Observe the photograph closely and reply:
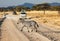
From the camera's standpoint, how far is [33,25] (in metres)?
25.4

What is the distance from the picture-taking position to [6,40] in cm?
1800

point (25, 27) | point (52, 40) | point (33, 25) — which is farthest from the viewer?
point (25, 27)

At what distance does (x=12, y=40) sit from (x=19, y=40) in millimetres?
503

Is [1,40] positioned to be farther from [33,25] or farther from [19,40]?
[33,25]

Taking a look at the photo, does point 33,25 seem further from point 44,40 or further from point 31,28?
point 44,40

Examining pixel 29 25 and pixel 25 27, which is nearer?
pixel 29 25

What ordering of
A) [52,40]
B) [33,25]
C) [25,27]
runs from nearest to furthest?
[52,40] → [33,25] → [25,27]

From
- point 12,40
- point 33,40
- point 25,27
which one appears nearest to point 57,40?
point 33,40

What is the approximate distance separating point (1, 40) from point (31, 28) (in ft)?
26.3

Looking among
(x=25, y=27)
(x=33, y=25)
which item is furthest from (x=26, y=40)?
(x=25, y=27)

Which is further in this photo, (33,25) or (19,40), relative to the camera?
(33,25)

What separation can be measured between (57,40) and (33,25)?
7.94 metres

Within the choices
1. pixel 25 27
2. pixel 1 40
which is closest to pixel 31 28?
pixel 25 27

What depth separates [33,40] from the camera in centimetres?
1777
